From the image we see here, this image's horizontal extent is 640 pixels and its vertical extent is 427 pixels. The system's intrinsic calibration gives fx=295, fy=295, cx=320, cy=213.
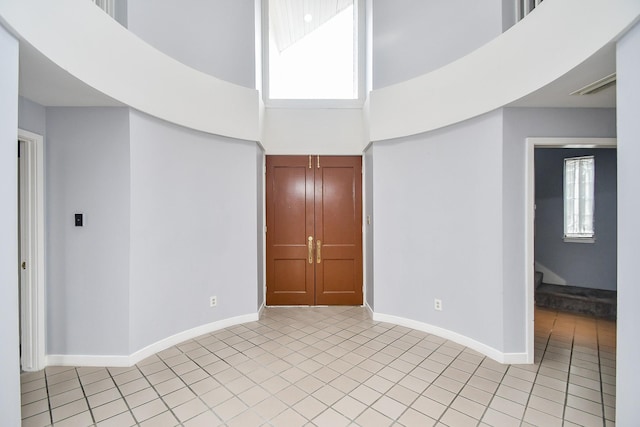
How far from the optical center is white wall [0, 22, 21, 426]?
160 centimetres

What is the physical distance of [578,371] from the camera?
8.89ft

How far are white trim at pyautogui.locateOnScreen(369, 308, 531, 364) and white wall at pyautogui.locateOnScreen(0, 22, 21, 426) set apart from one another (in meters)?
3.43

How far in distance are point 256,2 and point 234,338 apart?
14.4ft

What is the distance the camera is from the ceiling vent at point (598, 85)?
84.1 inches

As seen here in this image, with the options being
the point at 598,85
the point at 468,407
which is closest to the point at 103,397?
the point at 468,407

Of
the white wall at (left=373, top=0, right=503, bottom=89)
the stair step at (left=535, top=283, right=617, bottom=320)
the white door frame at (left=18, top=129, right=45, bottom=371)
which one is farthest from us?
the stair step at (left=535, top=283, right=617, bottom=320)

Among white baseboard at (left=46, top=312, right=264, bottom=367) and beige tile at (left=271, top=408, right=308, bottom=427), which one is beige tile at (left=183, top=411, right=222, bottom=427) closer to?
beige tile at (left=271, top=408, right=308, bottom=427)

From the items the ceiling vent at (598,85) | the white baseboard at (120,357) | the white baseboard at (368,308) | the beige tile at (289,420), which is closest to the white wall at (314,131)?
the white baseboard at (368,308)

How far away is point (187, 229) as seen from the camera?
3.36 metres

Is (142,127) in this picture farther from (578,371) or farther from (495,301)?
(578,371)

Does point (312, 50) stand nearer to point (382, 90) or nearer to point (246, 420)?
point (382, 90)

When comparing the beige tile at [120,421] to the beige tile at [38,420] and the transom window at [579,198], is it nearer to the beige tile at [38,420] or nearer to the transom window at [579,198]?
the beige tile at [38,420]

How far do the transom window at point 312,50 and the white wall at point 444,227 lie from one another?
151 cm

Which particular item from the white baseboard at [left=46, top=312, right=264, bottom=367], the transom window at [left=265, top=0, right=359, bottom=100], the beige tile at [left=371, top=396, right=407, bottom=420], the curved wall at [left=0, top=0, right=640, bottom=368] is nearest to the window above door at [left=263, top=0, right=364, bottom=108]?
the transom window at [left=265, top=0, right=359, bottom=100]
